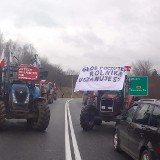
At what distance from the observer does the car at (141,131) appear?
7125mm

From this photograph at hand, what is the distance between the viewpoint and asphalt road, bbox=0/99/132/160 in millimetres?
9586

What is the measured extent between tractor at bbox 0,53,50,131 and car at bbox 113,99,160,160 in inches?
204

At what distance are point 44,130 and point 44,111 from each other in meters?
0.74

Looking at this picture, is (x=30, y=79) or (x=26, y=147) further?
(x=30, y=79)

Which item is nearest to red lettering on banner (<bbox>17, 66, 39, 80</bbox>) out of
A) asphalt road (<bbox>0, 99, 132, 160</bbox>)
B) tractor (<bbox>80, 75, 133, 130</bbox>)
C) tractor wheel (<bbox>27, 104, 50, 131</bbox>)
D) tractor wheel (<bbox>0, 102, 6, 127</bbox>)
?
tractor wheel (<bbox>27, 104, 50, 131</bbox>)

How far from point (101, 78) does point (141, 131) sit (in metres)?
7.66

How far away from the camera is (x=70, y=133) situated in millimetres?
14148

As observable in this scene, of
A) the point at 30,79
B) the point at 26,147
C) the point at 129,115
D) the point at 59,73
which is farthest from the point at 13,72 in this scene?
the point at 59,73

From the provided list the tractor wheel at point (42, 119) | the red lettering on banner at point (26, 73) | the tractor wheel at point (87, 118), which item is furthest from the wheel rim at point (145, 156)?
the red lettering on banner at point (26, 73)

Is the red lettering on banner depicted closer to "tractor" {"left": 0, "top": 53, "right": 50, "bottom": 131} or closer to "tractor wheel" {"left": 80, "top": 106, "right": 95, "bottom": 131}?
"tractor" {"left": 0, "top": 53, "right": 50, "bottom": 131}

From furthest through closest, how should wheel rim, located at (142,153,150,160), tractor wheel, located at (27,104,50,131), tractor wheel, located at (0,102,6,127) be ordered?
tractor wheel, located at (27,104,50,131) → tractor wheel, located at (0,102,6,127) → wheel rim, located at (142,153,150,160)

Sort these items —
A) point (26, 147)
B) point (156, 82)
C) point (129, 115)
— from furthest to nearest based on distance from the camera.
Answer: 1. point (156, 82)
2. point (26, 147)
3. point (129, 115)

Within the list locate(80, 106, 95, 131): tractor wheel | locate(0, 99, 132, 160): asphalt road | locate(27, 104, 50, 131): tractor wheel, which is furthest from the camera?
locate(80, 106, 95, 131): tractor wheel

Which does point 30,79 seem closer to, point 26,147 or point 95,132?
point 95,132
